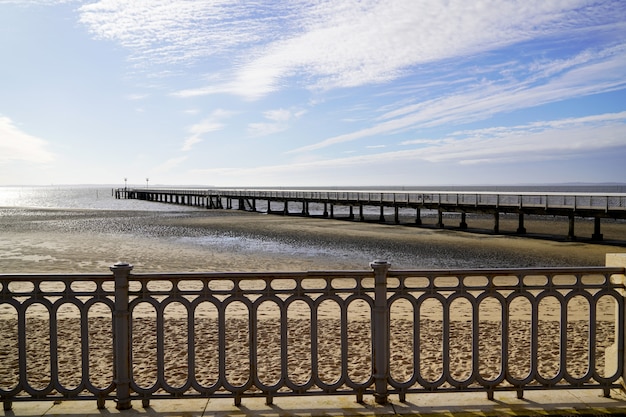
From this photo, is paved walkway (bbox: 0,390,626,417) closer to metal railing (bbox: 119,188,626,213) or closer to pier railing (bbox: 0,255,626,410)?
pier railing (bbox: 0,255,626,410)

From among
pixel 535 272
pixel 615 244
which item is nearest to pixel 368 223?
pixel 615 244

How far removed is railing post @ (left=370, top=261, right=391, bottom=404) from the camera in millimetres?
3881

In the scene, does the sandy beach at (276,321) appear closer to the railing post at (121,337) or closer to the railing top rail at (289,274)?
the railing post at (121,337)

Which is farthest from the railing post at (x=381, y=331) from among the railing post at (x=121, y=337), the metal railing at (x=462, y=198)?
the metal railing at (x=462, y=198)

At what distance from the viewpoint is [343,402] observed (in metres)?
4.01

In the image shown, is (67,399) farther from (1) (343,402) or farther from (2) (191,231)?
(2) (191,231)

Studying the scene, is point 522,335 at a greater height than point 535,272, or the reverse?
point 535,272

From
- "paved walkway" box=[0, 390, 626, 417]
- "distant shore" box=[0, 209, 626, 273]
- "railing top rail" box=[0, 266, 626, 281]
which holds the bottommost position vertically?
"distant shore" box=[0, 209, 626, 273]

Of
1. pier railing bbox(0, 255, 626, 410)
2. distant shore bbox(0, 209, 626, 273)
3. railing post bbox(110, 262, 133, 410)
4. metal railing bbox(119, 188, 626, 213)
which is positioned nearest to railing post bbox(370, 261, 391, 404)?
pier railing bbox(0, 255, 626, 410)

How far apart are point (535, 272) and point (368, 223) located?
3898cm

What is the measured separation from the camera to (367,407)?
12.8ft

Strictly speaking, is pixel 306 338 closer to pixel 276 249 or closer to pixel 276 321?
pixel 276 321

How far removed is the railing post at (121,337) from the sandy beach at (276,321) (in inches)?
90.3

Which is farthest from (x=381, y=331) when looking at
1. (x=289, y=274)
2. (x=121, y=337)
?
(x=121, y=337)
